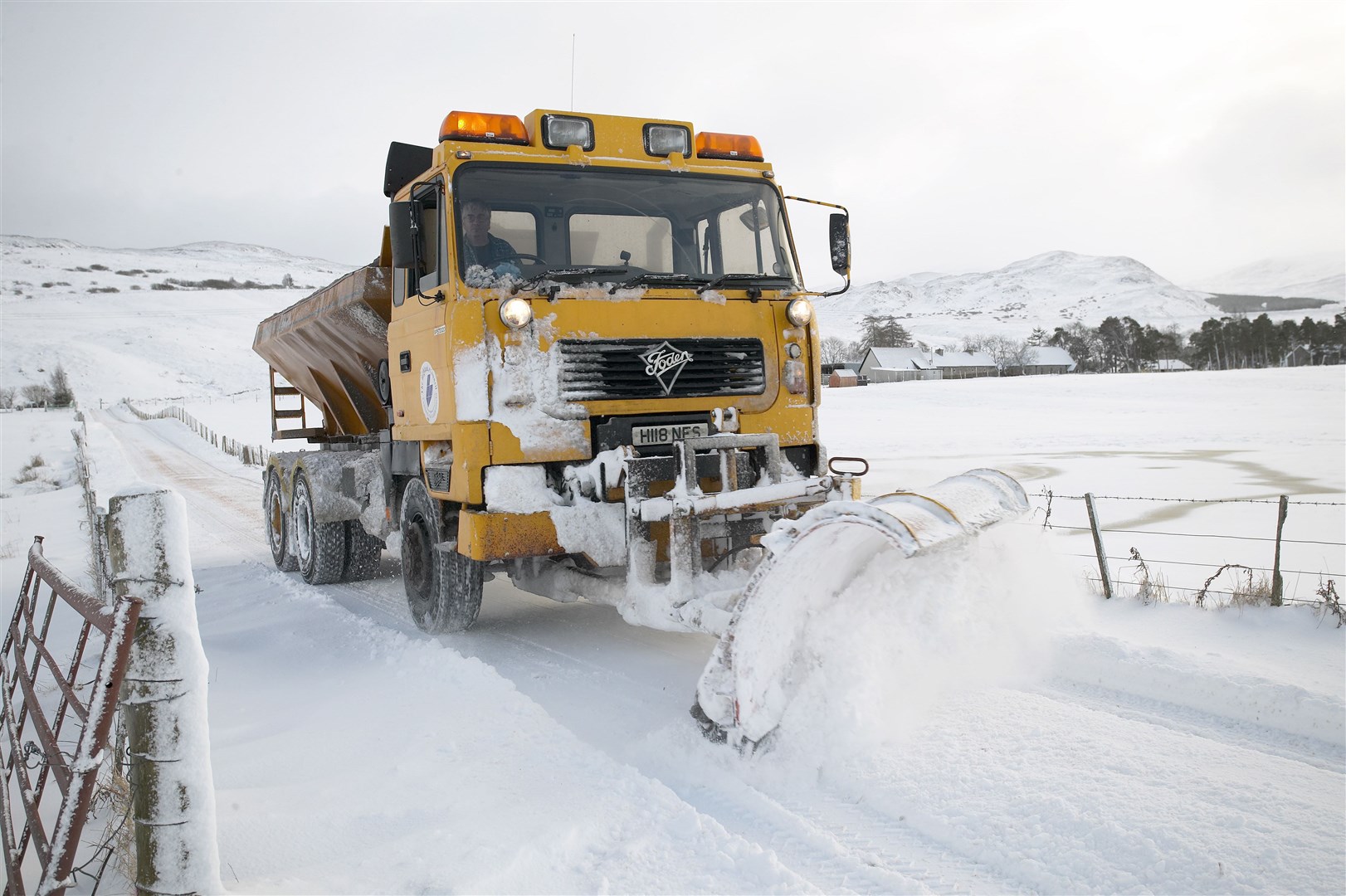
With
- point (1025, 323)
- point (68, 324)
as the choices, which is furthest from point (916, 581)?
point (1025, 323)

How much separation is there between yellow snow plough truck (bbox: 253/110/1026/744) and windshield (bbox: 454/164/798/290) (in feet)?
0.04

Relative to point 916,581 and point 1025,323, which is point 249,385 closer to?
point 916,581

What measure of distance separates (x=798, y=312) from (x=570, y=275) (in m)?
1.51

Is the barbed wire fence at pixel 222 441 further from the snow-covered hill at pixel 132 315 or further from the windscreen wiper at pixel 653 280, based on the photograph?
the snow-covered hill at pixel 132 315

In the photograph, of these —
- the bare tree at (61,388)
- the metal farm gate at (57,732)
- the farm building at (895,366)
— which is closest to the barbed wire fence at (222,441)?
the bare tree at (61,388)

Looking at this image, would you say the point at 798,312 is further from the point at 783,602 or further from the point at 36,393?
the point at 36,393

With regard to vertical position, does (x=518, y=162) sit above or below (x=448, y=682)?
above

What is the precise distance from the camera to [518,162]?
577cm

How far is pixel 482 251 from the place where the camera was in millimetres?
5586

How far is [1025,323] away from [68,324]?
171781 mm

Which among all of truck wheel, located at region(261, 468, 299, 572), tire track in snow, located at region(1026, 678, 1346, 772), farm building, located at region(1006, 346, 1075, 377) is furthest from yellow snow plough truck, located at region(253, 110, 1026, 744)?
farm building, located at region(1006, 346, 1075, 377)

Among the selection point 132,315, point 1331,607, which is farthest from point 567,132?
point 132,315

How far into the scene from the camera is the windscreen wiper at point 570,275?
5.51 meters

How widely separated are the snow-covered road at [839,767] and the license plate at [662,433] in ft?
4.28
